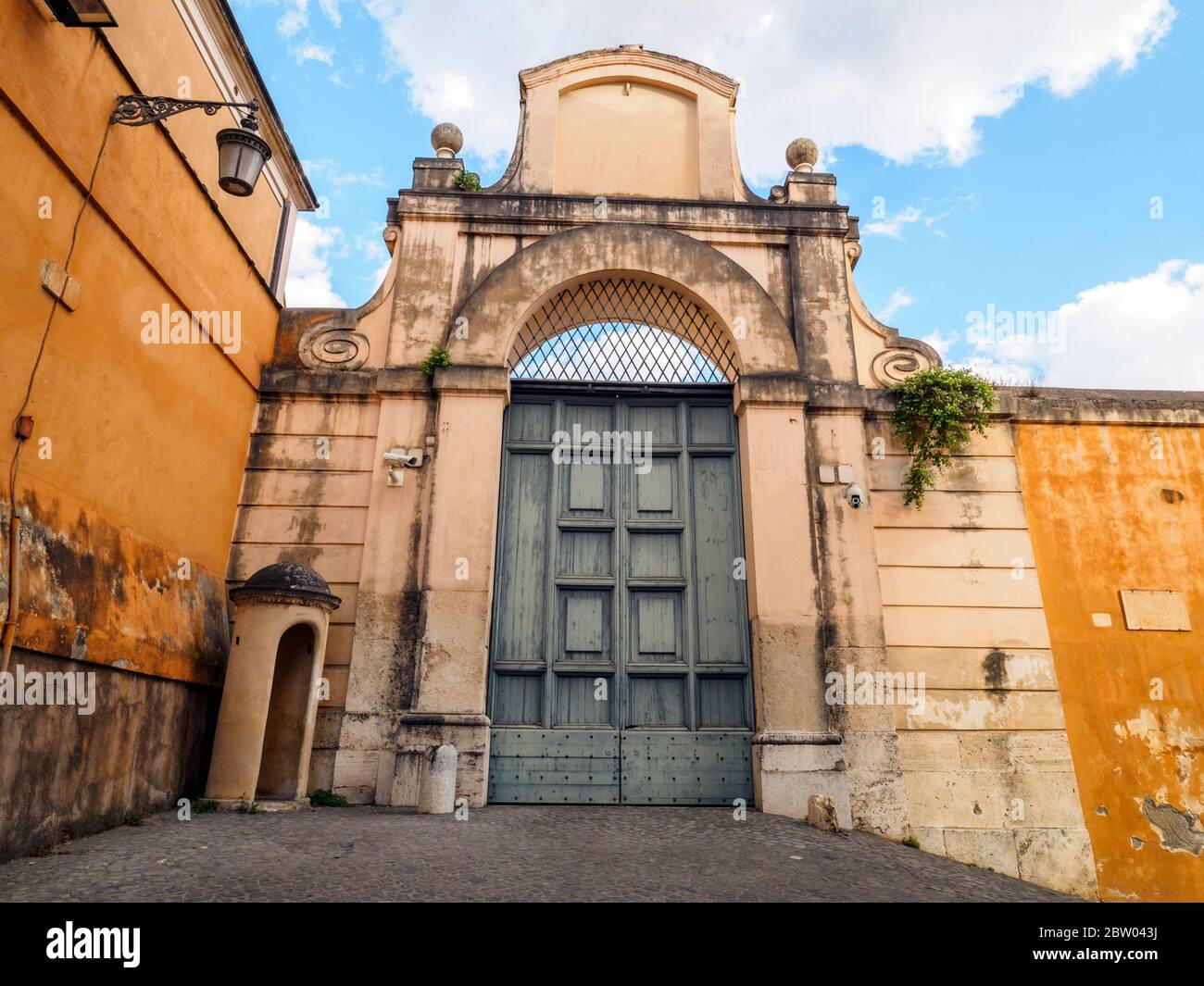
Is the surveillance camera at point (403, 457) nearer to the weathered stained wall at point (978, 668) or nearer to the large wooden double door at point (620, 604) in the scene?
the large wooden double door at point (620, 604)

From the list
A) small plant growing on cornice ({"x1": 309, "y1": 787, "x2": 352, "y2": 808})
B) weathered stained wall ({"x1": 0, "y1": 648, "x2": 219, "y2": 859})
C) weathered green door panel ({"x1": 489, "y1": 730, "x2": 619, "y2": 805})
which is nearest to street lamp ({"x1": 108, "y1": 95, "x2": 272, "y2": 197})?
weathered stained wall ({"x1": 0, "y1": 648, "x2": 219, "y2": 859})

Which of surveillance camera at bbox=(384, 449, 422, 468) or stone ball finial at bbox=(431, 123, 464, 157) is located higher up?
stone ball finial at bbox=(431, 123, 464, 157)

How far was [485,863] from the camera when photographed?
182 inches

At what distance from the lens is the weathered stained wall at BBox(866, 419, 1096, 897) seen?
6.84m

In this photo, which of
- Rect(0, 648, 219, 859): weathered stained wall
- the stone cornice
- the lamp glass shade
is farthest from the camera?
the stone cornice

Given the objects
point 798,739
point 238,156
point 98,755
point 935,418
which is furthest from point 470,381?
point 935,418

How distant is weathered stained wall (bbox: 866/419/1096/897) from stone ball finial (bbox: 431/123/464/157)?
18.9 feet

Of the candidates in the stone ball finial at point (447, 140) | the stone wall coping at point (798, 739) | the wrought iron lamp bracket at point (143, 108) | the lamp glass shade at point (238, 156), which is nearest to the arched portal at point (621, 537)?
the stone wall coping at point (798, 739)

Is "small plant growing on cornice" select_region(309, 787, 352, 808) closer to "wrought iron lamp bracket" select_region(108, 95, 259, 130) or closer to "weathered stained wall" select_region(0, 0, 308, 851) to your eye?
"weathered stained wall" select_region(0, 0, 308, 851)

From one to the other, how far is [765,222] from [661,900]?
7.24m

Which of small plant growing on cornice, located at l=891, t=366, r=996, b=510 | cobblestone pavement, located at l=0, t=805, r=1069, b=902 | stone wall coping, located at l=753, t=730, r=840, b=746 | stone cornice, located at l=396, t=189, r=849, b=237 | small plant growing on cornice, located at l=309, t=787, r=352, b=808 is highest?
stone cornice, located at l=396, t=189, r=849, b=237
